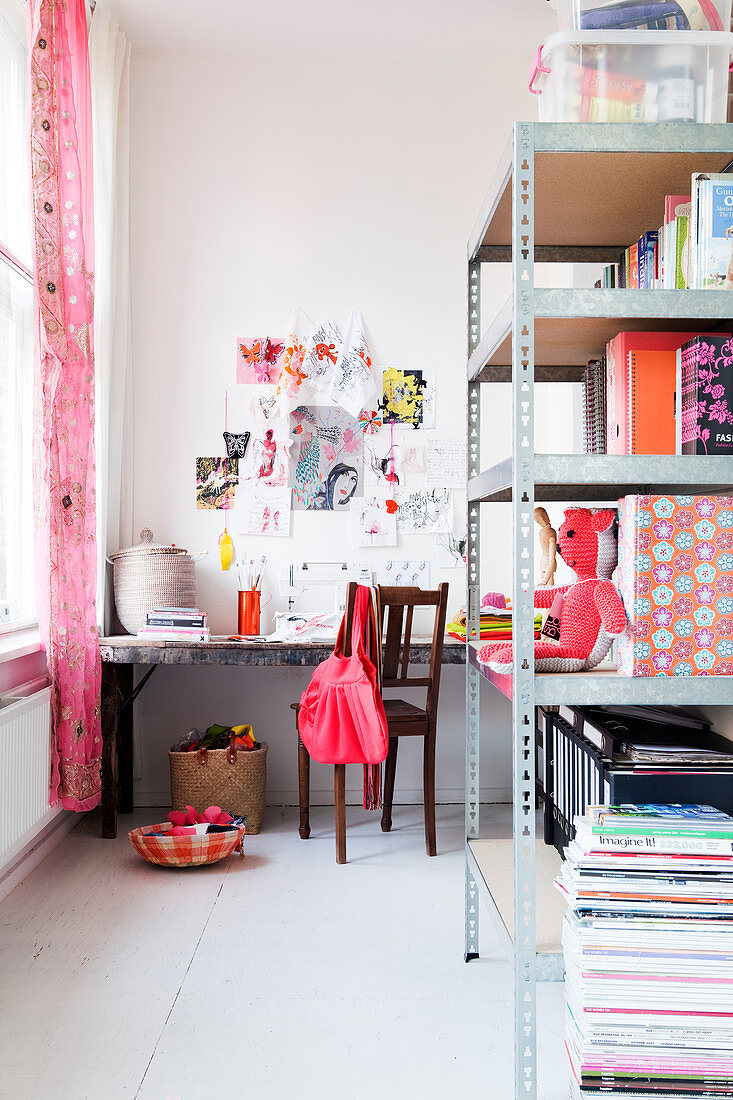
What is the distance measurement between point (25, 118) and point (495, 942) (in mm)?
2982

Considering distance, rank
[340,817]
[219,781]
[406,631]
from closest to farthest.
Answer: [340,817] → [406,631] → [219,781]

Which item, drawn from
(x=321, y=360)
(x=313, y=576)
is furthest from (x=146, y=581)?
(x=321, y=360)

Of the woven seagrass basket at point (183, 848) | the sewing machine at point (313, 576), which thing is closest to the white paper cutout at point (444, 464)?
the sewing machine at point (313, 576)

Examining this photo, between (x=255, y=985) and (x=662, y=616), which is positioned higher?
(x=662, y=616)

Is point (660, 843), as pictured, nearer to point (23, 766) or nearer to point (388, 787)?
point (23, 766)

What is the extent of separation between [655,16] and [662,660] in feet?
3.81

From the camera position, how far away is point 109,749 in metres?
3.25

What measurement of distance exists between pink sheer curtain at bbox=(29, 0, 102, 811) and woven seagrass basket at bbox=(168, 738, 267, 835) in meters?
0.36

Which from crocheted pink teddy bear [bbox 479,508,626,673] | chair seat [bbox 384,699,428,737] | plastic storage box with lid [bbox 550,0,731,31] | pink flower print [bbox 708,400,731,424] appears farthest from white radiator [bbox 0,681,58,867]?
plastic storage box with lid [bbox 550,0,731,31]

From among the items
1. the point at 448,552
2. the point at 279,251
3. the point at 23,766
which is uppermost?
the point at 279,251

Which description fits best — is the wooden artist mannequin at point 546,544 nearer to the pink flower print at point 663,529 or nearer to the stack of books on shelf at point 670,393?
the stack of books on shelf at point 670,393

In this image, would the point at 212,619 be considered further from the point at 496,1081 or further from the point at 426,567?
the point at 496,1081

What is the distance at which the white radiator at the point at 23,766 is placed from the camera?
244 centimetres

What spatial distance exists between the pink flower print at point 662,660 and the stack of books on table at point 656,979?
0.30 m
